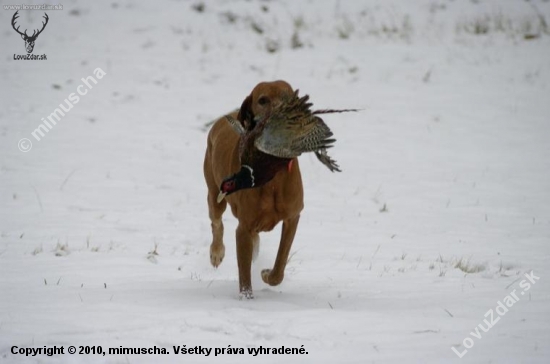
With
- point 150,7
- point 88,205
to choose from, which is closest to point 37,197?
point 88,205

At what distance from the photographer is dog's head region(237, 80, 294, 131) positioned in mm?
4070

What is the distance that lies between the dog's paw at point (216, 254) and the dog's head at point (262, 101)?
1849 mm

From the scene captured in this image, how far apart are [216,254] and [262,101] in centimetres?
212

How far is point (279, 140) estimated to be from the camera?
3.73 meters

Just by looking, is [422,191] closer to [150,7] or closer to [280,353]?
[280,353]

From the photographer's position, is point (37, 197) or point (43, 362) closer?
point (43, 362)

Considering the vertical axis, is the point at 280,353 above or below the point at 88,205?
above

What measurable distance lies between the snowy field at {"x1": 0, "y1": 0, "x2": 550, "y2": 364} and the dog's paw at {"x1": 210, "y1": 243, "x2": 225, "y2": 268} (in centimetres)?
13

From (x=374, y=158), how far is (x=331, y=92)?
2417mm

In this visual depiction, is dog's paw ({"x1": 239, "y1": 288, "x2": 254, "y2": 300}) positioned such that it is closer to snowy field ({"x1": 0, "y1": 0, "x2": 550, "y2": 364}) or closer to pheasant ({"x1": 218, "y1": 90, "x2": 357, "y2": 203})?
snowy field ({"x1": 0, "y1": 0, "x2": 550, "y2": 364})

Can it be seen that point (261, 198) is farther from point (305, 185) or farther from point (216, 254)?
point (305, 185)

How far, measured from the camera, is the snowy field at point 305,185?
3.71 metres

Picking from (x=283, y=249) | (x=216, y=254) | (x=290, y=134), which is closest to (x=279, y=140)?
(x=290, y=134)

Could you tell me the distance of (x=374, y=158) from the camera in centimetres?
928
